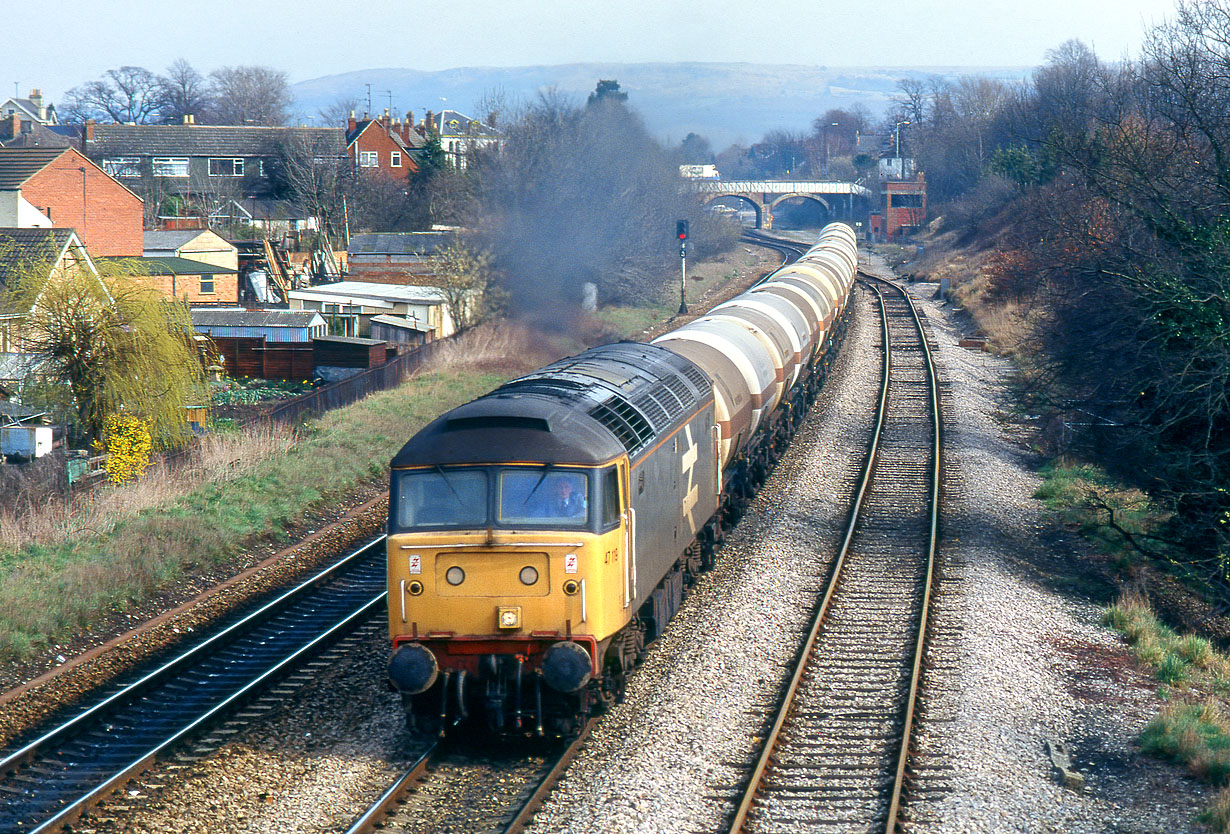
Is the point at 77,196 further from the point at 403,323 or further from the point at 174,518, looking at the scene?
the point at 174,518

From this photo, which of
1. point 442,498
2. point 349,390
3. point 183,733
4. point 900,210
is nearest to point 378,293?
point 349,390

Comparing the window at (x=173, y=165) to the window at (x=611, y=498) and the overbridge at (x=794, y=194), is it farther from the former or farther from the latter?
the window at (x=611, y=498)

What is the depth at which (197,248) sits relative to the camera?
5416cm

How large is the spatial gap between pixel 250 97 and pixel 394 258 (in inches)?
4768

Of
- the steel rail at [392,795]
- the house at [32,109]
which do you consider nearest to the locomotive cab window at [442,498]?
the steel rail at [392,795]

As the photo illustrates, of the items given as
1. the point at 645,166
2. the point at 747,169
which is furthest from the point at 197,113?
the point at 645,166

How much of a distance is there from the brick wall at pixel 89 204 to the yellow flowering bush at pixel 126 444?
1219 inches

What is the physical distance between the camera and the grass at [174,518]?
15133mm

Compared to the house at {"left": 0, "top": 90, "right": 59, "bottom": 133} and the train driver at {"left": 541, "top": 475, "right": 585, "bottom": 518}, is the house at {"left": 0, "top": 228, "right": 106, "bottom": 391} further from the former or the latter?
the house at {"left": 0, "top": 90, "right": 59, "bottom": 133}

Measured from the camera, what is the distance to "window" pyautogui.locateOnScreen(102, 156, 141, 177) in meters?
82.4

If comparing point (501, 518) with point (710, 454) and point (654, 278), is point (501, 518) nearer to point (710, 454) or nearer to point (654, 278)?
point (710, 454)

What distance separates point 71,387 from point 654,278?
36.1 metres

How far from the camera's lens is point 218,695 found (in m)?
12.9

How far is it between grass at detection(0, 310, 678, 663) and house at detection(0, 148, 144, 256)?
29.1m
